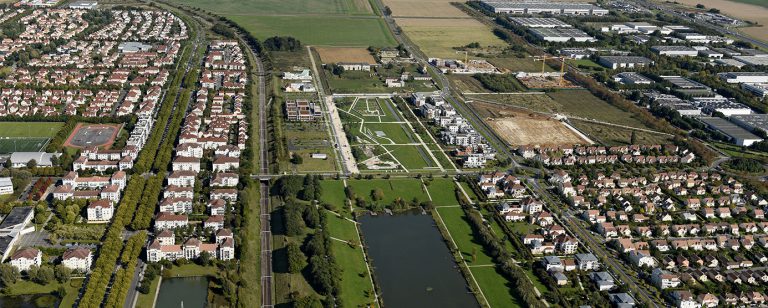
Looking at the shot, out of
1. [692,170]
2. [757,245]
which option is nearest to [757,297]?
[757,245]

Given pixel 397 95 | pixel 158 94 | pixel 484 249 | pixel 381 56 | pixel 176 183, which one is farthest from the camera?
pixel 381 56

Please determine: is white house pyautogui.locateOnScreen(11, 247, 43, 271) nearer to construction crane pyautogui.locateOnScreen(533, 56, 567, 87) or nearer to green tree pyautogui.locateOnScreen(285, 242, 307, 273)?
green tree pyautogui.locateOnScreen(285, 242, 307, 273)

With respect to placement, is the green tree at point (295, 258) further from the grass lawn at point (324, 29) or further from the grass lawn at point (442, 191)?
the grass lawn at point (324, 29)

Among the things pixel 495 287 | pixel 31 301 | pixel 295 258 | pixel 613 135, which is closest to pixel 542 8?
pixel 613 135

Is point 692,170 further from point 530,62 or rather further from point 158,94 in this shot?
point 158,94

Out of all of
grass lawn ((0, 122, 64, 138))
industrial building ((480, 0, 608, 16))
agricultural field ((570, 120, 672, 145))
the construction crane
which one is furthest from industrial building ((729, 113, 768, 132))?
grass lawn ((0, 122, 64, 138))

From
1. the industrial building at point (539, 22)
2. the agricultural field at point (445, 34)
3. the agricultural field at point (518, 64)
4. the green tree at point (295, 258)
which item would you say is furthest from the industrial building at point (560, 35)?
the green tree at point (295, 258)
